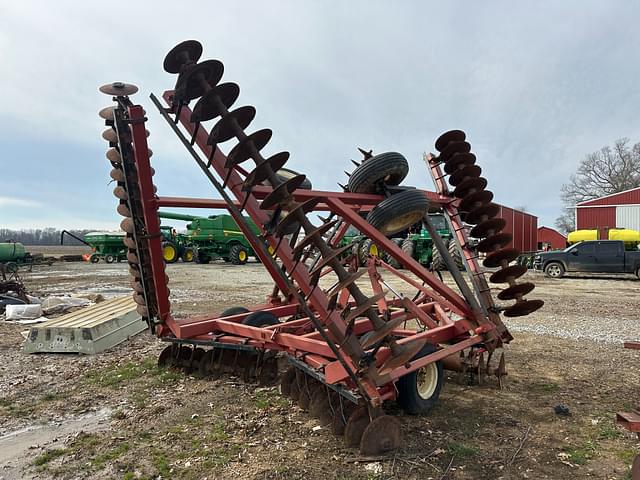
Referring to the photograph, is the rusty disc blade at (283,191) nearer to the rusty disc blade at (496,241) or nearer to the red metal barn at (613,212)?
the rusty disc blade at (496,241)

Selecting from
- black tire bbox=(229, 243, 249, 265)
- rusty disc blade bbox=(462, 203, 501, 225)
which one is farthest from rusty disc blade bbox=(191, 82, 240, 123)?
black tire bbox=(229, 243, 249, 265)

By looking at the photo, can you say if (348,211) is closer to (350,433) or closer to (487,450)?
(350,433)

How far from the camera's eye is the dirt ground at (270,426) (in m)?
2.81

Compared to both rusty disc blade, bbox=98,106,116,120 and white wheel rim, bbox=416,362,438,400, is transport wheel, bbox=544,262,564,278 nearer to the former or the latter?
white wheel rim, bbox=416,362,438,400

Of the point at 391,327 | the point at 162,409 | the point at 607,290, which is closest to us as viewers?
the point at 391,327

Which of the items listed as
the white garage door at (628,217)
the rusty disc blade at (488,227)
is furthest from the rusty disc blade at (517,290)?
the white garage door at (628,217)

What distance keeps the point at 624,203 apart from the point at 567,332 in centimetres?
2642

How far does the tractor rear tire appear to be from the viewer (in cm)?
2679

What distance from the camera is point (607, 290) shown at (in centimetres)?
1280

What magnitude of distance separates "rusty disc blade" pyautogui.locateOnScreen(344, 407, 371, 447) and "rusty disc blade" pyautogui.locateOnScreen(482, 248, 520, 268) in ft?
7.59

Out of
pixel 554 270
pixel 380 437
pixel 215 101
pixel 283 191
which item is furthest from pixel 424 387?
pixel 554 270

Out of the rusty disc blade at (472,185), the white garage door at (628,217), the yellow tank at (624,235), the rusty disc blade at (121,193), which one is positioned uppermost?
the white garage door at (628,217)

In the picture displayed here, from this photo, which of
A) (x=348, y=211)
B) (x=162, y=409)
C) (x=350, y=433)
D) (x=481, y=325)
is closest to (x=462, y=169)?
(x=481, y=325)

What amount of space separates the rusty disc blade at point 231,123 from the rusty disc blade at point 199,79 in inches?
10.6
